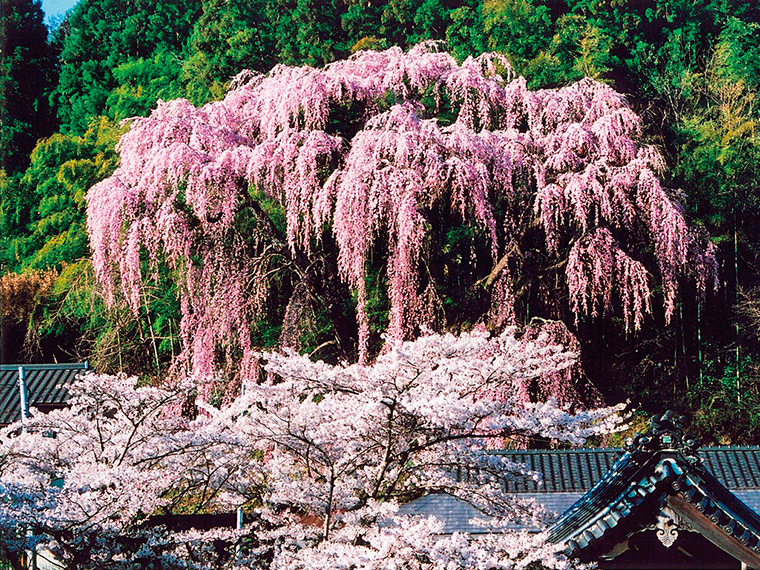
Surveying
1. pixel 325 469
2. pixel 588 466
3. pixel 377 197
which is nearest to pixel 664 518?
pixel 325 469

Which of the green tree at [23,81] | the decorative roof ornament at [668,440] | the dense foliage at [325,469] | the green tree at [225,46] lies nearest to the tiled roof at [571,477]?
the dense foliage at [325,469]

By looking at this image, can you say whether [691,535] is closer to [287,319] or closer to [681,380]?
[287,319]

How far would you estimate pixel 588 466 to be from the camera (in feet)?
25.7

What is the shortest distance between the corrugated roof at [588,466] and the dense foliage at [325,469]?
2.63 metres

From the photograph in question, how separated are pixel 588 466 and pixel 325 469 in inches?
148

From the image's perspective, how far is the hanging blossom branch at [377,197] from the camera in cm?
865

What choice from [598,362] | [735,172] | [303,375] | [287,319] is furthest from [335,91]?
[735,172]

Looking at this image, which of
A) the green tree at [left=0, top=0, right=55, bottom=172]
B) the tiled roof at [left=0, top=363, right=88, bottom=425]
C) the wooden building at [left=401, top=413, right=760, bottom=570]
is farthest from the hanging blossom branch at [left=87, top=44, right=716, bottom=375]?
the green tree at [left=0, top=0, right=55, bottom=172]

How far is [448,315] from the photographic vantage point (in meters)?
9.67

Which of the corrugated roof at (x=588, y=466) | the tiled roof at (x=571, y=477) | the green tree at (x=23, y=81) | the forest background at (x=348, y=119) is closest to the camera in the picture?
the tiled roof at (x=571, y=477)

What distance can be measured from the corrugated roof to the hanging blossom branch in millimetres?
1514

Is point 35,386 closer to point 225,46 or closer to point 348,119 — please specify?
point 348,119

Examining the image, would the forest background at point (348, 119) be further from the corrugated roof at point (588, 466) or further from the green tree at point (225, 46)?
the corrugated roof at point (588, 466)

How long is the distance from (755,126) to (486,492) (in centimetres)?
1136
